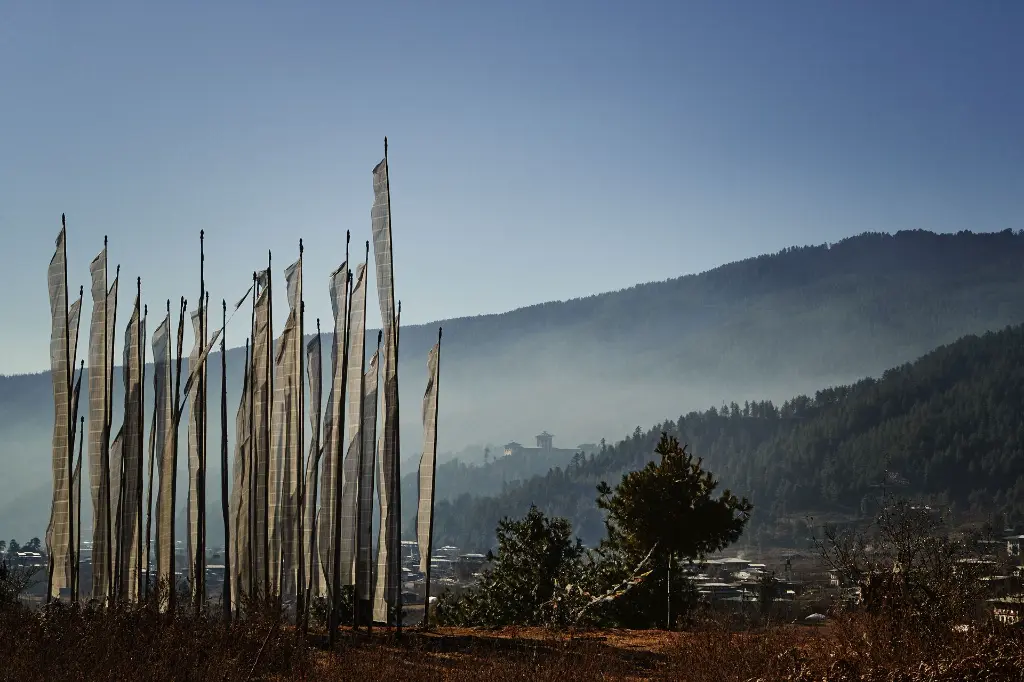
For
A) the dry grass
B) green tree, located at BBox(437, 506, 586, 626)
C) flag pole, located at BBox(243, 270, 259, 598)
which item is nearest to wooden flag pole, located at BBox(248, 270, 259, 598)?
flag pole, located at BBox(243, 270, 259, 598)

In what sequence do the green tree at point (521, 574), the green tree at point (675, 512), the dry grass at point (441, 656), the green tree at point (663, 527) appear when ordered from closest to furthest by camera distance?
the dry grass at point (441, 656) < the green tree at point (663, 527) < the green tree at point (675, 512) < the green tree at point (521, 574)

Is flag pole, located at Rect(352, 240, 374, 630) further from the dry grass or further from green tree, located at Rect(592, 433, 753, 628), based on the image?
green tree, located at Rect(592, 433, 753, 628)

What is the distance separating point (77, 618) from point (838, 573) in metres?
11.2

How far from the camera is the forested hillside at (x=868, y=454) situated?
137 m

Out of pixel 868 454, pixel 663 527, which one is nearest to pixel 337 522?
pixel 663 527

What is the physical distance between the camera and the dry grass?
12156 mm

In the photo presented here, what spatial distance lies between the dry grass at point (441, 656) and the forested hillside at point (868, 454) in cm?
11054

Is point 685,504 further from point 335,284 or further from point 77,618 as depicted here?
point 77,618

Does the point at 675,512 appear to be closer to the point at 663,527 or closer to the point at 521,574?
the point at 663,527

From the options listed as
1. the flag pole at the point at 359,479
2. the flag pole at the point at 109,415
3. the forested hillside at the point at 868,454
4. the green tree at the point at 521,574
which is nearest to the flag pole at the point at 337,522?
the flag pole at the point at 359,479

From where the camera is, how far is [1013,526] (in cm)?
9838

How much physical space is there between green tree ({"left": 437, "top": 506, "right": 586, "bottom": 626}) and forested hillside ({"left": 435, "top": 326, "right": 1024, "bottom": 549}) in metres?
96.7

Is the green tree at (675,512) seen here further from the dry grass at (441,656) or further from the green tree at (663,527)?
the dry grass at (441,656)

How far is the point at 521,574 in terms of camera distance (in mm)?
30344
